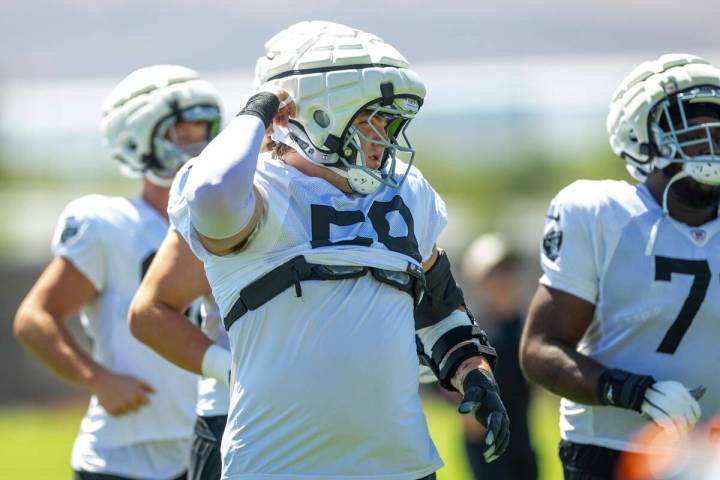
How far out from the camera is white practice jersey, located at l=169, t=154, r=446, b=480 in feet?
11.5

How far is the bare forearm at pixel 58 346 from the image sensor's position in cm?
550

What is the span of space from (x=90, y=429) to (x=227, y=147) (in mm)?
2521

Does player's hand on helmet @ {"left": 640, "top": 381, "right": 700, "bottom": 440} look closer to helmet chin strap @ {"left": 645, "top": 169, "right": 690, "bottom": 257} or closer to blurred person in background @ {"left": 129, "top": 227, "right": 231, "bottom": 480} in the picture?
helmet chin strap @ {"left": 645, "top": 169, "right": 690, "bottom": 257}

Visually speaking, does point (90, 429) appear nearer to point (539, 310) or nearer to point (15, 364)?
point (539, 310)

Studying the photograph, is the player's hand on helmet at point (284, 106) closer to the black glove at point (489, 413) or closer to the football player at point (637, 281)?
the black glove at point (489, 413)

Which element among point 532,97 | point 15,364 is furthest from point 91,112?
point 15,364

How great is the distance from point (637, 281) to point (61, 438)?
35.4 feet

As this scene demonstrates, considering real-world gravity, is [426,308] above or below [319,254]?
below

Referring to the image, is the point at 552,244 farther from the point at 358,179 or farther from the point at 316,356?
the point at 316,356

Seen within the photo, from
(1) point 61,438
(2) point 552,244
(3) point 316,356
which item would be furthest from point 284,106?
(1) point 61,438

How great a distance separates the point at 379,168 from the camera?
3.78 meters

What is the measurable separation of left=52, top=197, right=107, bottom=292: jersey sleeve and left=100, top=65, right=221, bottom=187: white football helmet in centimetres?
35

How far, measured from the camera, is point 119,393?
540 centimetres

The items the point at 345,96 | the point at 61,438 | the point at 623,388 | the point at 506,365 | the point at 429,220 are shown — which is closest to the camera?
the point at 345,96
